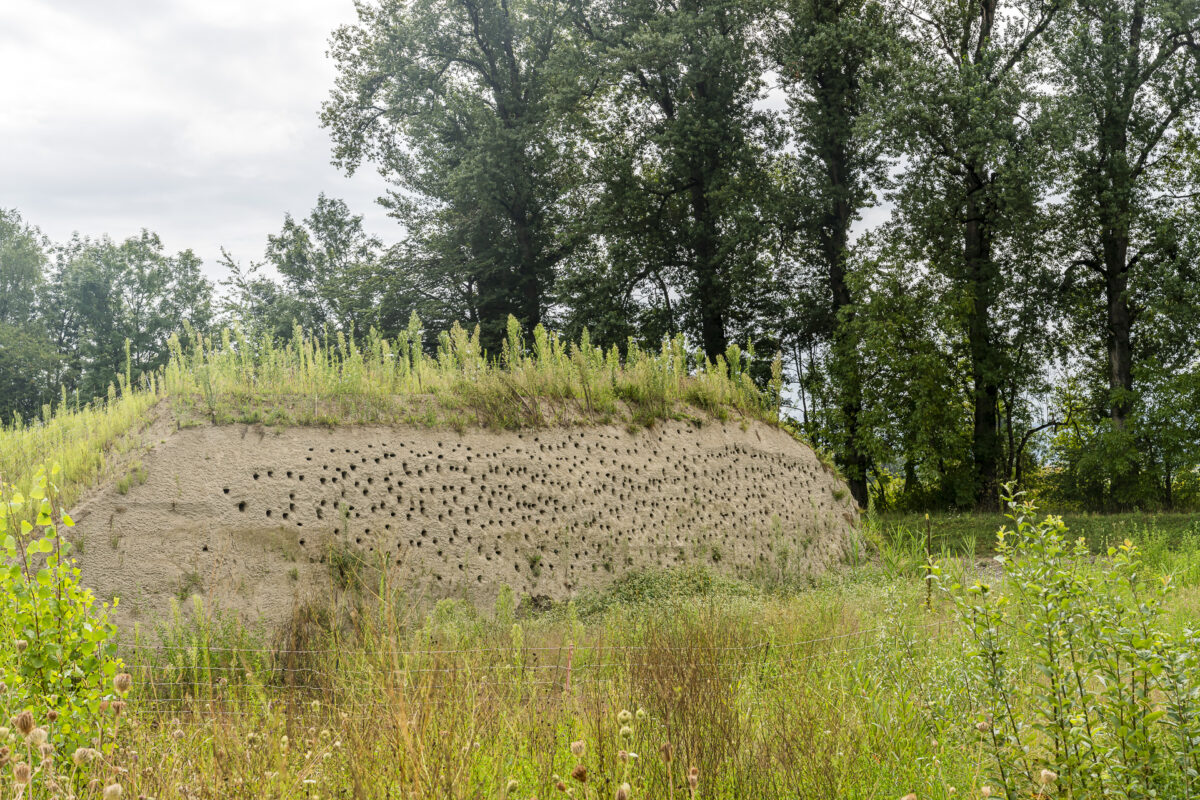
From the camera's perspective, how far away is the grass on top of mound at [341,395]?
28.1 ft

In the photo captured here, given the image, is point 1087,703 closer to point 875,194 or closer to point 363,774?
point 363,774

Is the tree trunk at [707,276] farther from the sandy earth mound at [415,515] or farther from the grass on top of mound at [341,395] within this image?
the sandy earth mound at [415,515]

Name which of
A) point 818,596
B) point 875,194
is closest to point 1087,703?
point 818,596

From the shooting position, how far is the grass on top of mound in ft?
28.1

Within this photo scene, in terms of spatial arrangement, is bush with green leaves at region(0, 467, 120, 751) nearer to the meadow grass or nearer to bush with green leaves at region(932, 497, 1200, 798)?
the meadow grass

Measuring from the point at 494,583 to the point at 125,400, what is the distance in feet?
14.6

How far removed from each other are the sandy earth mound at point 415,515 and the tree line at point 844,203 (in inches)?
487

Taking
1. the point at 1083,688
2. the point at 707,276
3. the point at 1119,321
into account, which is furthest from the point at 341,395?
the point at 1119,321


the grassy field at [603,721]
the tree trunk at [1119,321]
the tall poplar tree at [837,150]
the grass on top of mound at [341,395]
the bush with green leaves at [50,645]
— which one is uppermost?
the tall poplar tree at [837,150]

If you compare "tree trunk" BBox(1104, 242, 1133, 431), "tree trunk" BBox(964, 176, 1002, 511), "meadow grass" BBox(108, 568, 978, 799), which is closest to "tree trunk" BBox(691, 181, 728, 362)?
"tree trunk" BBox(964, 176, 1002, 511)

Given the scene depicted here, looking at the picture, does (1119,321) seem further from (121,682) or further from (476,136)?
(121,682)

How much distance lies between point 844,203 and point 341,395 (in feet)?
62.8

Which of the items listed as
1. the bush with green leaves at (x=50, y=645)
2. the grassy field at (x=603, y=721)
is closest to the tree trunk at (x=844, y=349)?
the grassy field at (x=603, y=721)

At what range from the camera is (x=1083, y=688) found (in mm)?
3344
